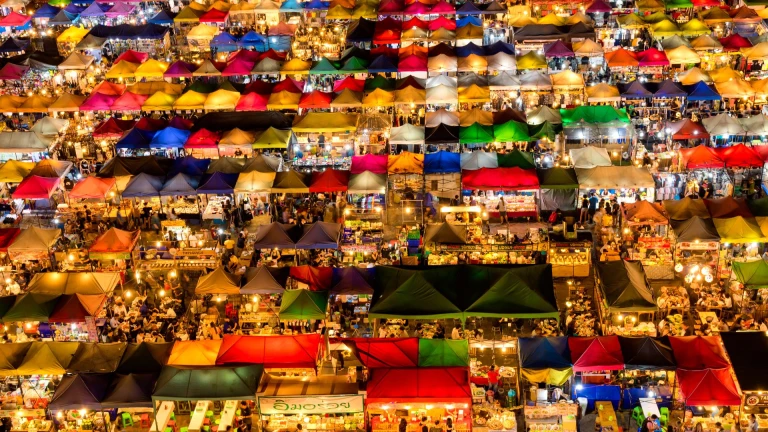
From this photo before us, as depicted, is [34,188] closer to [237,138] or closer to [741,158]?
[237,138]

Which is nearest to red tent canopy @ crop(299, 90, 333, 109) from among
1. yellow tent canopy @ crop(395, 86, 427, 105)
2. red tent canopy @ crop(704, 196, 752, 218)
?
yellow tent canopy @ crop(395, 86, 427, 105)

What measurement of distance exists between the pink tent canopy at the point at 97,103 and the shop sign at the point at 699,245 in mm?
23374

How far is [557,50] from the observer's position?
4188 centimetres

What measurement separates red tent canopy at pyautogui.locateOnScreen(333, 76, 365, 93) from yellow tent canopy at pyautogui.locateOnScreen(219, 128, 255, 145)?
17.0 feet

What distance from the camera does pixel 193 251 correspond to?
28.7m

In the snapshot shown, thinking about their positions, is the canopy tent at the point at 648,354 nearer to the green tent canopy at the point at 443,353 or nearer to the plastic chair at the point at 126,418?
the green tent canopy at the point at 443,353

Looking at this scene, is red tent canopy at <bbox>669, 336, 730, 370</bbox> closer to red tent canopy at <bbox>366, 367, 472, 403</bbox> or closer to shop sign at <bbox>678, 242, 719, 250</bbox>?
red tent canopy at <bbox>366, 367, 472, 403</bbox>

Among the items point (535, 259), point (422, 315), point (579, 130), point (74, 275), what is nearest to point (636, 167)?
point (579, 130)

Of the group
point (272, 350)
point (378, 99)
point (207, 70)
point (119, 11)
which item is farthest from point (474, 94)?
point (119, 11)

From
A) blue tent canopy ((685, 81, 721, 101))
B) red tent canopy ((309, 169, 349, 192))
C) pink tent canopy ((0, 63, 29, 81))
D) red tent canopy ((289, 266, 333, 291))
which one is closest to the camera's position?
red tent canopy ((289, 266, 333, 291))

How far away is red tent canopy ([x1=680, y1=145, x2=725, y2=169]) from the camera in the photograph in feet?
105

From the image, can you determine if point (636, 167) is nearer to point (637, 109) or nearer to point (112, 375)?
point (637, 109)

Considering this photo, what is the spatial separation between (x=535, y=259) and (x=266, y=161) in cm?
1022

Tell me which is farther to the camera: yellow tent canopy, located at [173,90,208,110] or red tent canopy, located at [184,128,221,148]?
yellow tent canopy, located at [173,90,208,110]
